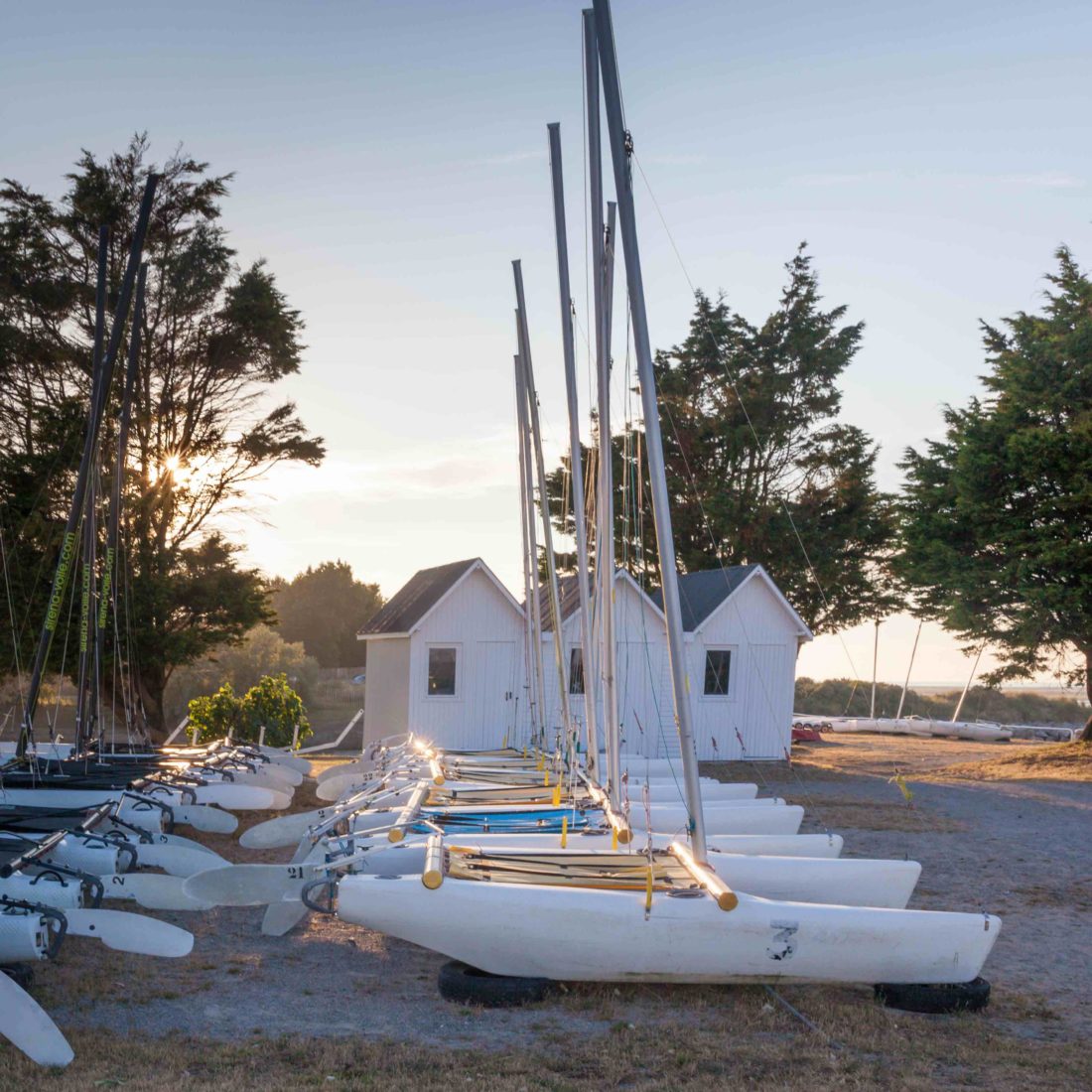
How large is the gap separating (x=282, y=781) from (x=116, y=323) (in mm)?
7558

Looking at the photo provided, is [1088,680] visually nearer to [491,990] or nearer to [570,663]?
[570,663]

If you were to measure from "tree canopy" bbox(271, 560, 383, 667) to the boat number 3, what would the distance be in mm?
60564

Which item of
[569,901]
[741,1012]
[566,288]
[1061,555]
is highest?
[566,288]

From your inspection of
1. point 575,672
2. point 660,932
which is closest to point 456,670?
point 575,672

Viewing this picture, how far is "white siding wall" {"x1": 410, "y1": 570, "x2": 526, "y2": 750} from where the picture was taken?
26.9 m

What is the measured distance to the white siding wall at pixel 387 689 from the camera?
27.4 m

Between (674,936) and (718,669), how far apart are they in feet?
71.8

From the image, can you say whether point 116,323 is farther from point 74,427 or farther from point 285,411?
point 285,411

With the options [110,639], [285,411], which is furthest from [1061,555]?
[110,639]

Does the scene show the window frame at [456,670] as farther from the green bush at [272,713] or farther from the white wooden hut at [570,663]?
the green bush at [272,713]

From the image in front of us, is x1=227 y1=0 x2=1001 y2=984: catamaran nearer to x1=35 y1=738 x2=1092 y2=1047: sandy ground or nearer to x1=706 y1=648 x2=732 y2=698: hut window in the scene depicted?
x1=35 y1=738 x2=1092 y2=1047: sandy ground

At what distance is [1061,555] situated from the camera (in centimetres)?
2769

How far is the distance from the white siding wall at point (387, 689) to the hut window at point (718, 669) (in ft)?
24.5

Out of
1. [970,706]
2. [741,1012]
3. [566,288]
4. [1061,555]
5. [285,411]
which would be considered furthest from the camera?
[970,706]
